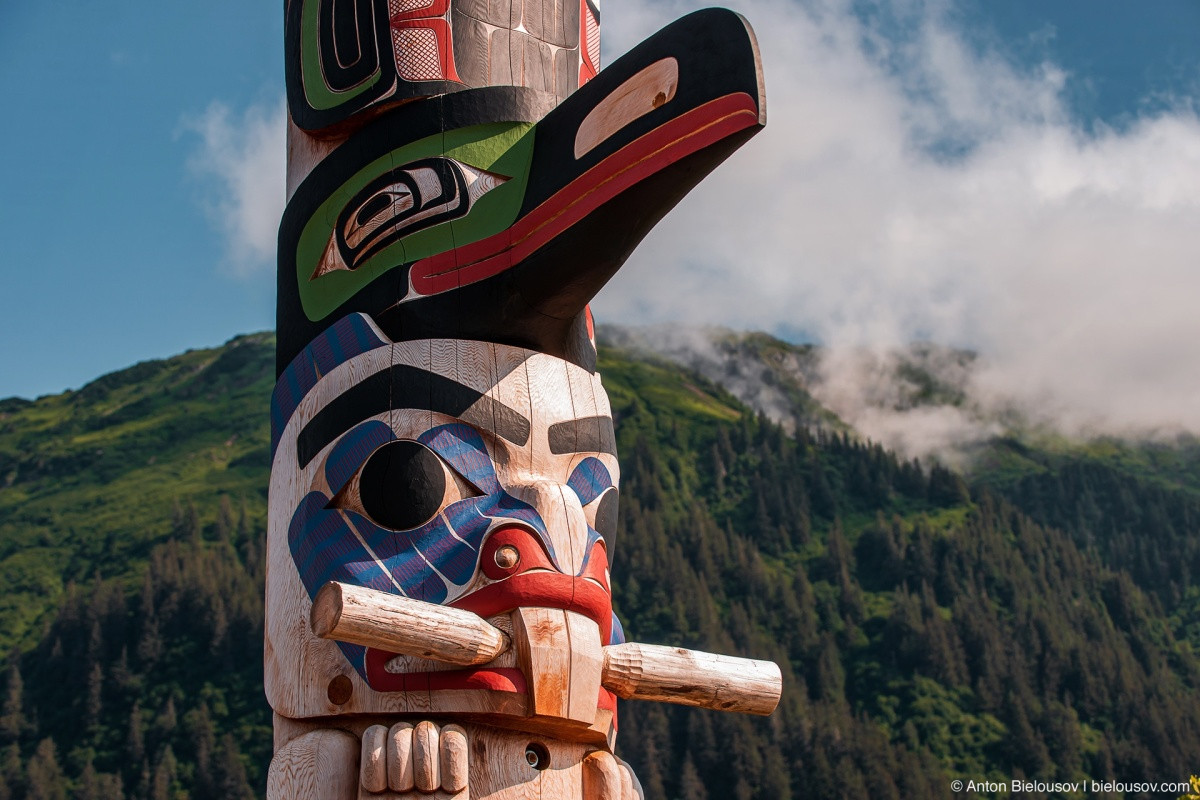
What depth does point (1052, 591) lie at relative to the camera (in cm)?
11019

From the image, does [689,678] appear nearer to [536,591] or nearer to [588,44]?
[536,591]

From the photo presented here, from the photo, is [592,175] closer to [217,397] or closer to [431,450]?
[431,450]

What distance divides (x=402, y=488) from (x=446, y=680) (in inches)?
30.9

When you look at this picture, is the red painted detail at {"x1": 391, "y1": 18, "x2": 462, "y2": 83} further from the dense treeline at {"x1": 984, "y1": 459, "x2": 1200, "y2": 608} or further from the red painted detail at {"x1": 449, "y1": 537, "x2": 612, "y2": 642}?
the dense treeline at {"x1": 984, "y1": 459, "x2": 1200, "y2": 608}

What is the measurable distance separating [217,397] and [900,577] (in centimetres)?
6810

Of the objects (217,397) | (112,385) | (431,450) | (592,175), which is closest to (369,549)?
(431,450)

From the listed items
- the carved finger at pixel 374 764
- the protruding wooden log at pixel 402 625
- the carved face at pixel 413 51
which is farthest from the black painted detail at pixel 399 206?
the carved finger at pixel 374 764

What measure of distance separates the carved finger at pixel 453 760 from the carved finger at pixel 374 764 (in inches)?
8.3

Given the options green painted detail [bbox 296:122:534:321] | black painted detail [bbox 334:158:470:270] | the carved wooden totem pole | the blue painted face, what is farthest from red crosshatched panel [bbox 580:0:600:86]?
the blue painted face

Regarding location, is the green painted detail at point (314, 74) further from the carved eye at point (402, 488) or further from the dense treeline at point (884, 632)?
the dense treeline at point (884, 632)

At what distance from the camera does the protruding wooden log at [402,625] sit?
5.25 metres

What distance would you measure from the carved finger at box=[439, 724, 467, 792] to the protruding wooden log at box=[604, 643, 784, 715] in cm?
70

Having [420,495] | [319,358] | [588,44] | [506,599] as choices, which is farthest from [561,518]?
[588,44]

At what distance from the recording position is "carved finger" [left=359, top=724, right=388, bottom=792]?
5.54 metres
